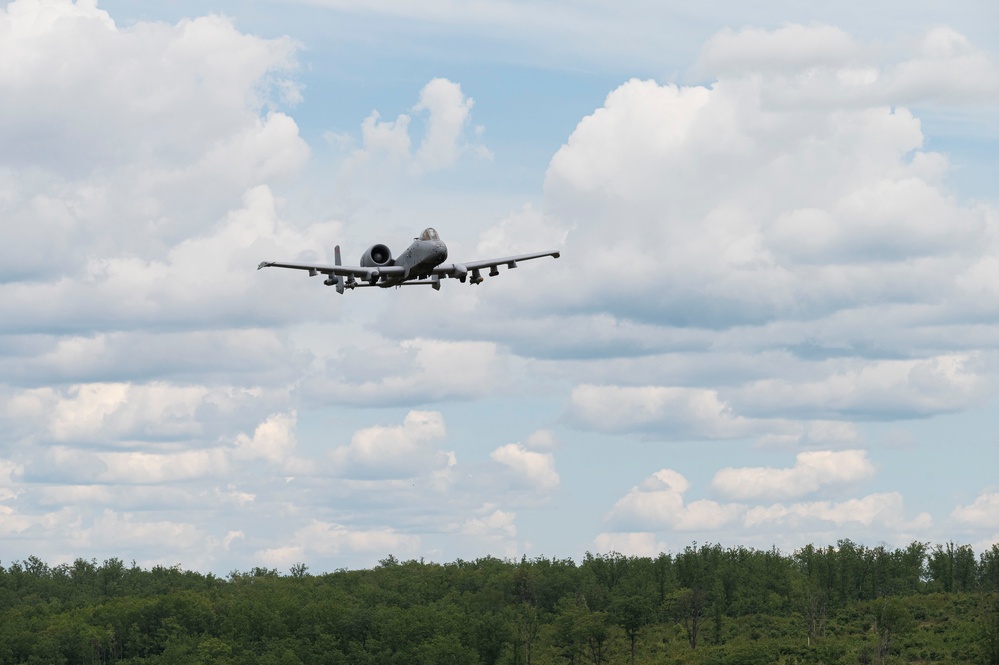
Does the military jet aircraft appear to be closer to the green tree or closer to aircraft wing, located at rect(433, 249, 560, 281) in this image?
aircraft wing, located at rect(433, 249, 560, 281)

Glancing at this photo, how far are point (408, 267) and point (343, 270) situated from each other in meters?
3.59

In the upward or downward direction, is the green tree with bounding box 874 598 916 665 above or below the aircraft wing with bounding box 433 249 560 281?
below

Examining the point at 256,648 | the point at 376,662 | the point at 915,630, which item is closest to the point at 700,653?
the point at 915,630

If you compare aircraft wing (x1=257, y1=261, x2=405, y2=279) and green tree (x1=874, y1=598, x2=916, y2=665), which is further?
green tree (x1=874, y1=598, x2=916, y2=665)

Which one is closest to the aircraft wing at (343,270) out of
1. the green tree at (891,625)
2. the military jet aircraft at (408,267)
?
the military jet aircraft at (408,267)

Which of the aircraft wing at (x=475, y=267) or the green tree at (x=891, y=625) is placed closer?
Result: the aircraft wing at (x=475, y=267)

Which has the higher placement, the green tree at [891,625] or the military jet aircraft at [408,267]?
the military jet aircraft at [408,267]

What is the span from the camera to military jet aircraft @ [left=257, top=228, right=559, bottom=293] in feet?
225

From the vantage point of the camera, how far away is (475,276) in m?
71.2

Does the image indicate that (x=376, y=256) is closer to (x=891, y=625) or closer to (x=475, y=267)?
(x=475, y=267)

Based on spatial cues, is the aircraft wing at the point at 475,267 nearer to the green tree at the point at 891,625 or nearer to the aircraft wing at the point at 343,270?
the aircraft wing at the point at 343,270

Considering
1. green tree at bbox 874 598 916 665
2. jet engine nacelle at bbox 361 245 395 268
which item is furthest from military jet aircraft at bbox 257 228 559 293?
green tree at bbox 874 598 916 665

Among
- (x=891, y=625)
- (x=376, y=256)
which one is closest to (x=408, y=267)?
(x=376, y=256)

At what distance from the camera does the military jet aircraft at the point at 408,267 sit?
68.6 meters
